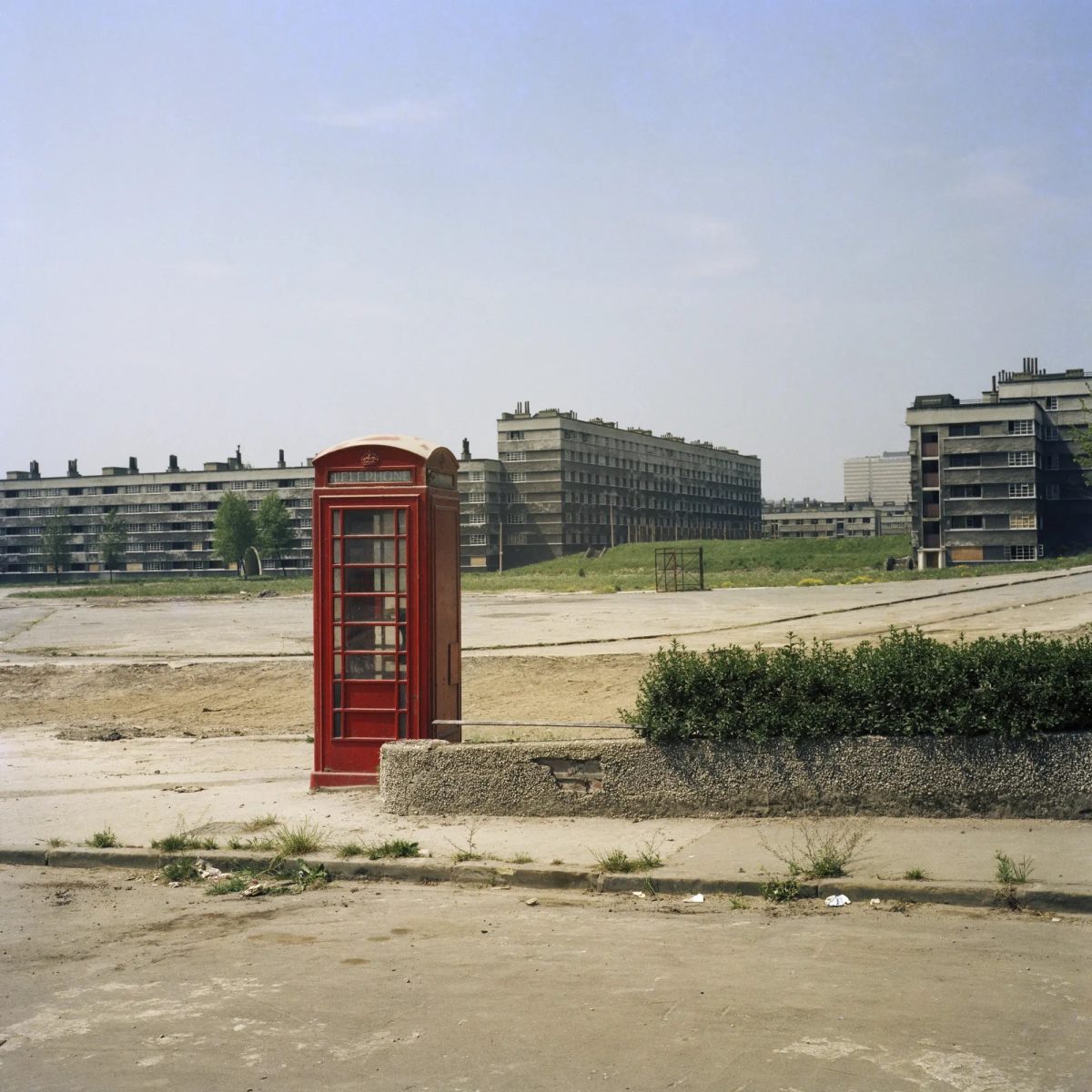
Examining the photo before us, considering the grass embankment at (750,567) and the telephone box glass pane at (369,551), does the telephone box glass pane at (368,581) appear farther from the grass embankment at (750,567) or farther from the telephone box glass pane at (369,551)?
the grass embankment at (750,567)

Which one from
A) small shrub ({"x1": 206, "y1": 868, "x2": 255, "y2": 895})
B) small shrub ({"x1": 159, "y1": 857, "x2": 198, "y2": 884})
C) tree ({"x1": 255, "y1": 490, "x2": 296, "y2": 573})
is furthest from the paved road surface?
tree ({"x1": 255, "y1": 490, "x2": 296, "y2": 573})

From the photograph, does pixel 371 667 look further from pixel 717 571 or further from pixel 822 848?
pixel 717 571

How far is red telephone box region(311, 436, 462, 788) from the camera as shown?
11.7m

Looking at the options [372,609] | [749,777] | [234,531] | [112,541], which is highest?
[234,531]

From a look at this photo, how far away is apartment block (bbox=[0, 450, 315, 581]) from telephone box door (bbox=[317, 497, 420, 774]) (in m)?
139

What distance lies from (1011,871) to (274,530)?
13029cm

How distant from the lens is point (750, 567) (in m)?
96.4

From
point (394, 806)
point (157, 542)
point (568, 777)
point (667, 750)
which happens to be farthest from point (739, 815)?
point (157, 542)

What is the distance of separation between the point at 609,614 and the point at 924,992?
32575 mm

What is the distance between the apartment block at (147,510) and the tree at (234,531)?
12.2 metres

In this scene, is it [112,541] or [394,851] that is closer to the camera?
[394,851]

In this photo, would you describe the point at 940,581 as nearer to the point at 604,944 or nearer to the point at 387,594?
the point at 387,594

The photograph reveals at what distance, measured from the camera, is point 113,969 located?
6961 millimetres

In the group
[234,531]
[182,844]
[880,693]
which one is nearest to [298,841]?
[182,844]
